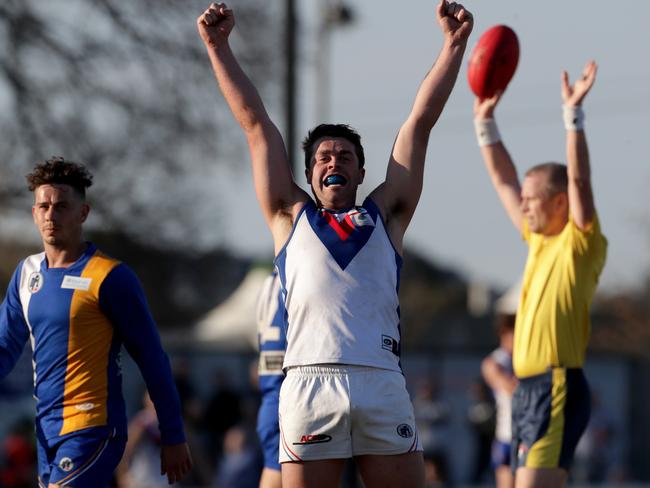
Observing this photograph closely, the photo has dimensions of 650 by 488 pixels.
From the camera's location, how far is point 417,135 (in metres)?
5.81

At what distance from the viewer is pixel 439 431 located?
64.8 feet

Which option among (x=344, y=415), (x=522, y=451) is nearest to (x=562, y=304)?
(x=522, y=451)

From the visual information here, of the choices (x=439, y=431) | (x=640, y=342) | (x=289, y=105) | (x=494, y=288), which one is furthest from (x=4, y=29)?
(x=494, y=288)

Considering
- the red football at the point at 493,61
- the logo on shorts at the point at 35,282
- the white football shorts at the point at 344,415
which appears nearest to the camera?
the white football shorts at the point at 344,415

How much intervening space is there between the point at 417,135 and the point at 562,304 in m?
1.83

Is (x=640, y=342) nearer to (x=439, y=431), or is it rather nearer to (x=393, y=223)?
(x=439, y=431)

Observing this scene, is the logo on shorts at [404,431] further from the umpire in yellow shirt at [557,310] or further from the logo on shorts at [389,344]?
the umpire in yellow shirt at [557,310]

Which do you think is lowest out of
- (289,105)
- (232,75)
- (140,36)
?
(232,75)

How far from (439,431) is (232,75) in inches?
571

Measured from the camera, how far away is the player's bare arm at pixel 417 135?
5.74 meters

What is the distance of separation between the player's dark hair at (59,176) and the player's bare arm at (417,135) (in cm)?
164

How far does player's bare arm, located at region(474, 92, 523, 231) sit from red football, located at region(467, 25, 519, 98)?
0.24 ft

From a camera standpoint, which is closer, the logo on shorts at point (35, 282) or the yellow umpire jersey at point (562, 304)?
the logo on shorts at point (35, 282)

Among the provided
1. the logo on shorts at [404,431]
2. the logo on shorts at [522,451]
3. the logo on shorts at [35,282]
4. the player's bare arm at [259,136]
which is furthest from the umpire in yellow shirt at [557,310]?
the logo on shorts at [35,282]
